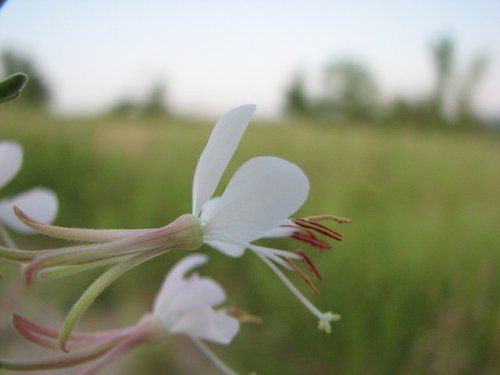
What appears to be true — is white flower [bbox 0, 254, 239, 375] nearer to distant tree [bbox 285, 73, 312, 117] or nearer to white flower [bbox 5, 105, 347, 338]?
white flower [bbox 5, 105, 347, 338]

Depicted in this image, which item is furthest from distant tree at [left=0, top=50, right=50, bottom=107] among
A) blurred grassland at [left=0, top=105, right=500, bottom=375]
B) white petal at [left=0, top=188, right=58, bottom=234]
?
white petal at [left=0, top=188, right=58, bottom=234]

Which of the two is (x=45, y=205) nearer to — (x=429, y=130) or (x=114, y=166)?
(x=114, y=166)

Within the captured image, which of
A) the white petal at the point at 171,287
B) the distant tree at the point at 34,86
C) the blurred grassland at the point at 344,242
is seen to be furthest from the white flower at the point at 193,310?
the distant tree at the point at 34,86

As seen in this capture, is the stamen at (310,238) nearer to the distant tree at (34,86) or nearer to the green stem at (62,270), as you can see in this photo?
the green stem at (62,270)

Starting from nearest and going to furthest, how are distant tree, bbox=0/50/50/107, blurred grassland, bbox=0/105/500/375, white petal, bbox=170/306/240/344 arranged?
white petal, bbox=170/306/240/344, blurred grassland, bbox=0/105/500/375, distant tree, bbox=0/50/50/107

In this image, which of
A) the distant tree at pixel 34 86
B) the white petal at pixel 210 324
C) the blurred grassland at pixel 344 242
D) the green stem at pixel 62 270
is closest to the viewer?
the green stem at pixel 62 270

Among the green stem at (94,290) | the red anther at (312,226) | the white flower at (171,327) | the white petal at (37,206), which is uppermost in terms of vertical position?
the red anther at (312,226)

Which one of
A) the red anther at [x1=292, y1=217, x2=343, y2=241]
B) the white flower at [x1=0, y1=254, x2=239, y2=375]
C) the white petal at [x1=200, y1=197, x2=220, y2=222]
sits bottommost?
the white flower at [x1=0, y1=254, x2=239, y2=375]
